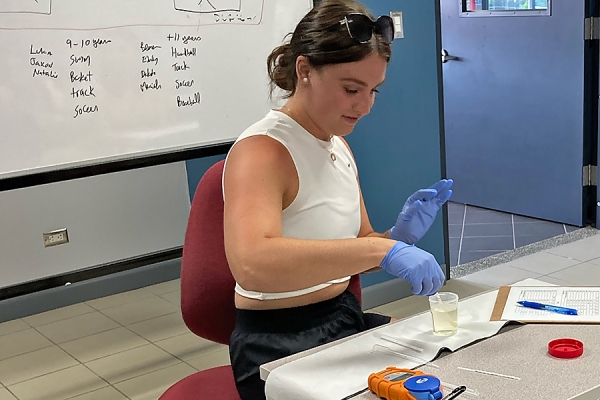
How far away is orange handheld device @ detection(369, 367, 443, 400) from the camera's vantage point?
961mm

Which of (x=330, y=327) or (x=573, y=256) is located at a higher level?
(x=330, y=327)

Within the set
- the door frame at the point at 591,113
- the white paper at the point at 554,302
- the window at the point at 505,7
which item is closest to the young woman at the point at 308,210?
the white paper at the point at 554,302

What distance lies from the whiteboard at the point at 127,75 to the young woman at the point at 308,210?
2.50 feet

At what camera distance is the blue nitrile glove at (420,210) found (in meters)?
1.50

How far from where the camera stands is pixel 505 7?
4168 millimetres

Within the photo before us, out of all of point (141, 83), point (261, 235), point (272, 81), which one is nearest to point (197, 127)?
point (141, 83)

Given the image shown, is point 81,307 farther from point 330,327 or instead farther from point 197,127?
point 330,327

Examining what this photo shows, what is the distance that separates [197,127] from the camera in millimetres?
2254

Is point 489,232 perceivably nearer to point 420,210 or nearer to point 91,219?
point 91,219

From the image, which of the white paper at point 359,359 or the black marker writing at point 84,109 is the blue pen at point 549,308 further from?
the black marker writing at point 84,109

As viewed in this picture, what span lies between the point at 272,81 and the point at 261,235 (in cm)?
45

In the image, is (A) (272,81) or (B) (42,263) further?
(B) (42,263)

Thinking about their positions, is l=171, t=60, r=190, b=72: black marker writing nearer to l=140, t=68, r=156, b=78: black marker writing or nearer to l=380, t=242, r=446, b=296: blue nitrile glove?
l=140, t=68, r=156, b=78: black marker writing

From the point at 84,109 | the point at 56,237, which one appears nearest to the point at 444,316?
the point at 84,109
